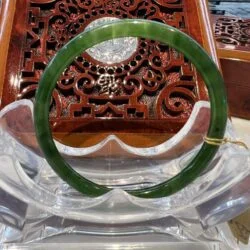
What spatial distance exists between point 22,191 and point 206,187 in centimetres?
24

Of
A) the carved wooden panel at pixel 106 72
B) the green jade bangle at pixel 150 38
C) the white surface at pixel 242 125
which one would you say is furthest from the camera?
the white surface at pixel 242 125

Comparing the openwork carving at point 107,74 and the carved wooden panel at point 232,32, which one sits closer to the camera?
the openwork carving at point 107,74

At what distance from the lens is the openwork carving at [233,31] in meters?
1.05

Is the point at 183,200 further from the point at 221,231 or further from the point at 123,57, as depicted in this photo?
the point at 123,57

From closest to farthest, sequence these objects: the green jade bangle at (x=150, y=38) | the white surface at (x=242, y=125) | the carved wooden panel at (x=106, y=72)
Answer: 1. the green jade bangle at (x=150, y=38)
2. the carved wooden panel at (x=106, y=72)
3. the white surface at (x=242, y=125)

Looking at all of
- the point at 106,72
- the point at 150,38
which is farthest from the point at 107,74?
the point at 150,38

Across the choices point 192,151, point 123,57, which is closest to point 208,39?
point 123,57

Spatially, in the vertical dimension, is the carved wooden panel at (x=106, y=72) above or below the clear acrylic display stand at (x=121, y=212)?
above

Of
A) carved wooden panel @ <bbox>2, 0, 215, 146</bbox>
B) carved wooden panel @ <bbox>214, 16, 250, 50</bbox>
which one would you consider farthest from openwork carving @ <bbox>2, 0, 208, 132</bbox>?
carved wooden panel @ <bbox>214, 16, 250, 50</bbox>

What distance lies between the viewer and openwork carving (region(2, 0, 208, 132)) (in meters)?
0.85

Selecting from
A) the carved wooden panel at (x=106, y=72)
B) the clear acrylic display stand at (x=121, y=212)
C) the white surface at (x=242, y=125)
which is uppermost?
the carved wooden panel at (x=106, y=72)

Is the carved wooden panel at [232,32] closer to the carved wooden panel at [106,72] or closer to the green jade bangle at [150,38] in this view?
the carved wooden panel at [106,72]

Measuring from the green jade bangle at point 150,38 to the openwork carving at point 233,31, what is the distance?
0.49 meters

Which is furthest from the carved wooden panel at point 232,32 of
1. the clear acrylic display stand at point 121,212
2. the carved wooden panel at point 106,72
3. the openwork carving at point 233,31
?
the clear acrylic display stand at point 121,212
